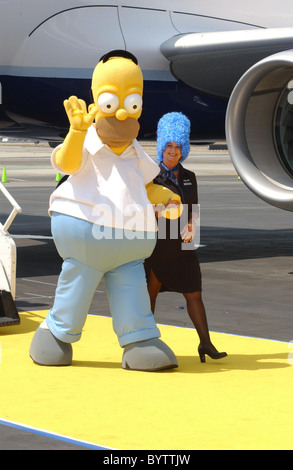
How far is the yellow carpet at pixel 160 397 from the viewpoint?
578 centimetres

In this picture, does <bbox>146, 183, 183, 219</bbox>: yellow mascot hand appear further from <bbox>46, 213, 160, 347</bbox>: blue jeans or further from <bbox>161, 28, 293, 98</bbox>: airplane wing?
<bbox>161, 28, 293, 98</bbox>: airplane wing

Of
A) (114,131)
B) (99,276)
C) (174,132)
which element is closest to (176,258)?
(99,276)

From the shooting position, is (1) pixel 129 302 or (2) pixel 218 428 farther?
(1) pixel 129 302

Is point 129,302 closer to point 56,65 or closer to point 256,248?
point 56,65

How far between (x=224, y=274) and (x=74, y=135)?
5.76m

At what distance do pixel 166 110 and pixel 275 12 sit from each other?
85.8 inches

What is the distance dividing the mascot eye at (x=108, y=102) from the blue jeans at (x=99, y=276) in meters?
0.82

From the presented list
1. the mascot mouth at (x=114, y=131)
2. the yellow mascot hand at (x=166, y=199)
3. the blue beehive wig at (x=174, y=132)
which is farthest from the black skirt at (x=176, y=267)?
the mascot mouth at (x=114, y=131)

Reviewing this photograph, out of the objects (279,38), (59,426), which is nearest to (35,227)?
(279,38)

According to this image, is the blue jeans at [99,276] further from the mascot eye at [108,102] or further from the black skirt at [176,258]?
the mascot eye at [108,102]

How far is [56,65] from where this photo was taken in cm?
1311

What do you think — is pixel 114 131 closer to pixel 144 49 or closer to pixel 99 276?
pixel 99 276

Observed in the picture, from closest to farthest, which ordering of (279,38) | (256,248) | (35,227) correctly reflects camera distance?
(279,38) → (256,248) → (35,227)

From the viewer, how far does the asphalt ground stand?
→ 30.3ft
